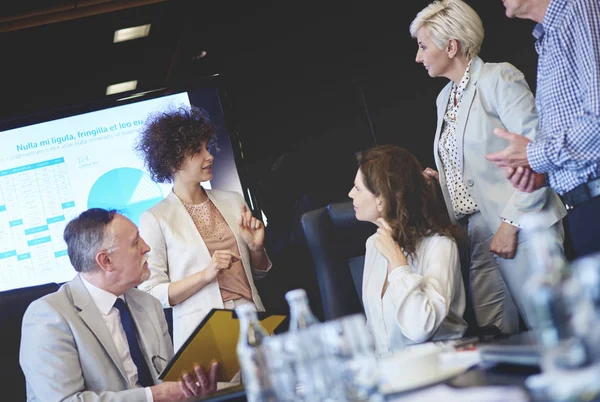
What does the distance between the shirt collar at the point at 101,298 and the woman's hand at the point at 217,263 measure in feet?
1.62

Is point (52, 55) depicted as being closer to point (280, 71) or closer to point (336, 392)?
point (280, 71)

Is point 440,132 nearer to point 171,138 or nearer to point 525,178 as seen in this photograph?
point 525,178

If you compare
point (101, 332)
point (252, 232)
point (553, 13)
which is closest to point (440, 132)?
point (553, 13)

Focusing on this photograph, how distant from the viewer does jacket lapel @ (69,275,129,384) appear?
7.55ft

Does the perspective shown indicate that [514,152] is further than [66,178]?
Answer: No

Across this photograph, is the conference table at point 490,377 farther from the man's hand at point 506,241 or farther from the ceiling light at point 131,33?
the ceiling light at point 131,33

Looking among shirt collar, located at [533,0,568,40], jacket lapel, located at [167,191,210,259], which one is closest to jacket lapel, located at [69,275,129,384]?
jacket lapel, located at [167,191,210,259]

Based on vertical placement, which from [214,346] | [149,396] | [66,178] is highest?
[66,178]

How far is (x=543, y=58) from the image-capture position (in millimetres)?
2176

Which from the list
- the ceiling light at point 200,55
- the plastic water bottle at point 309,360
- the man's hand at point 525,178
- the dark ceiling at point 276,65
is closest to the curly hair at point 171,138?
the dark ceiling at point 276,65

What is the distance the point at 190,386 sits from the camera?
2.06m

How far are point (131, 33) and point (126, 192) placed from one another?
0.95m

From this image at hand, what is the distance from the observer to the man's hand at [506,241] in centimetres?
243

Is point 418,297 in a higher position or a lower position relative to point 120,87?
lower
